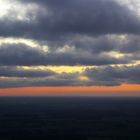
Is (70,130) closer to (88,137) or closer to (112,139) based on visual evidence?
(88,137)

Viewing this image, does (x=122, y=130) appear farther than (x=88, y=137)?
Yes

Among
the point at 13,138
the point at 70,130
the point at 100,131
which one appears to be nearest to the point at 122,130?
the point at 100,131

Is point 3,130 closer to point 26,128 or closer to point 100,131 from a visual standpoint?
point 26,128

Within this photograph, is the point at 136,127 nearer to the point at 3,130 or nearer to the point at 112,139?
the point at 112,139

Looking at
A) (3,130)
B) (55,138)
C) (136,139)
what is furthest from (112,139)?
(3,130)

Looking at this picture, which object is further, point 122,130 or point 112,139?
point 122,130

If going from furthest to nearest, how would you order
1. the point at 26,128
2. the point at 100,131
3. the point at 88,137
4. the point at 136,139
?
1. the point at 26,128
2. the point at 100,131
3. the point at 88,137
4. the point at 136,139

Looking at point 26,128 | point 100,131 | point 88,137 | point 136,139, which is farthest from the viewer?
point 26,128
